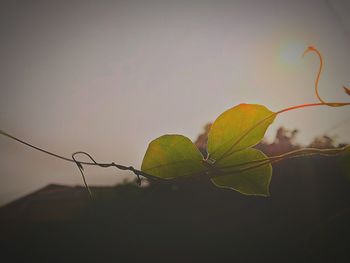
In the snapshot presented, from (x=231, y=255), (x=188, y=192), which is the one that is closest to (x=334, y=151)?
(x=231, y=255)

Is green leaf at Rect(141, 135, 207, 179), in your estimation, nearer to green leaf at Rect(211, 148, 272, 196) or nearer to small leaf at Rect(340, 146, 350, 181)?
green leaf at Rect(211, 148, 272, 196)

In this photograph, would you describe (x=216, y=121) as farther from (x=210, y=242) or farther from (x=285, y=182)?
(x=210, y=242)

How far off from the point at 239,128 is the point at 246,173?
4 cm

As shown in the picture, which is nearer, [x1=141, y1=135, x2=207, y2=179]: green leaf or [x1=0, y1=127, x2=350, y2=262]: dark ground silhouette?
[x1=141, y1=135, x2=207, y2=179]: green leaf

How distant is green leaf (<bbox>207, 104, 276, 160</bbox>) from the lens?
0.68 ft

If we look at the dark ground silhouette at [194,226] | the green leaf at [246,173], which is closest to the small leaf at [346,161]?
the green leaf at [246,173]

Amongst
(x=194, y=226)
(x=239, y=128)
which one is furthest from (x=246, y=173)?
(x=194, y=226)

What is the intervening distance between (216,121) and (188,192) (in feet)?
10.1

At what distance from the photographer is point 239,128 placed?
211 millimetres

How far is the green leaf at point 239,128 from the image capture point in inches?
8.2

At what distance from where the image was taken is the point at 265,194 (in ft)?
0.70

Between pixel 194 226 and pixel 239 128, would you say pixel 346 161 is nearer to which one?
pixel 239 128

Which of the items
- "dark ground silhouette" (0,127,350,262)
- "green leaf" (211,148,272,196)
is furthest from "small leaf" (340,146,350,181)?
"dark ground silhouette" (0,127,350,262)

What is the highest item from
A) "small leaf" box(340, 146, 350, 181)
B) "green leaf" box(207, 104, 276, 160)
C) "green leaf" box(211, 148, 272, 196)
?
"green leaf" box(207, 104, 276, 160)
